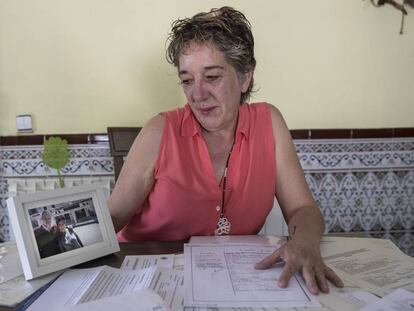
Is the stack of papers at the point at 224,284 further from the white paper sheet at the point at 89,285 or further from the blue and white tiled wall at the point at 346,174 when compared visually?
the blue and white tiled wall at the point at 346,174

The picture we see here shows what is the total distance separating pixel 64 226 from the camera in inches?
28.5

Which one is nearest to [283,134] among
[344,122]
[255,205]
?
[255,205]

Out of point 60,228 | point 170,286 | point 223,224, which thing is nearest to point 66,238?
point 60,228

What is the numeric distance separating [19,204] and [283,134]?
2.56 feet

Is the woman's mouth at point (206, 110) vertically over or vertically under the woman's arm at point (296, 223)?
over

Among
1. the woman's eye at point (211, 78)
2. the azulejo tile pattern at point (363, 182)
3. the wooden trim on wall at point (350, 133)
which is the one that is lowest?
the azulejo tile pattern at point (363, 182)

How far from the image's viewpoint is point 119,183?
1007mm

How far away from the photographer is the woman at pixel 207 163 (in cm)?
101

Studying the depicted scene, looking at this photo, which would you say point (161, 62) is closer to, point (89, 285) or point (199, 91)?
point (199, 91)

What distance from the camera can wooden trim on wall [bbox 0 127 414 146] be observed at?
1742 mm

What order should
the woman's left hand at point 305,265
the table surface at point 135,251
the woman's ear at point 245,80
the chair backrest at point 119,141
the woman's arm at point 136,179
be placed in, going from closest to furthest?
the woman's left hand at point 305,265
the table surface at point 135,251
the woman's arm at point 136,179
the woman's ear at point 245,80
the chair backrest at point 119,141

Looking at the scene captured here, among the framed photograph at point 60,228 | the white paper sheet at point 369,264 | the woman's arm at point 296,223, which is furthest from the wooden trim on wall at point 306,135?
the framed photograph at point 60,228

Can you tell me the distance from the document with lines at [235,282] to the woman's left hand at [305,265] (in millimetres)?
13

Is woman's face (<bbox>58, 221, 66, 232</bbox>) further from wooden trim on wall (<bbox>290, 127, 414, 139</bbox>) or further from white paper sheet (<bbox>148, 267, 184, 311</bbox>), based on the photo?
wooden trim on wall (<bbox>290, 127, 414, 139</bbox>)
